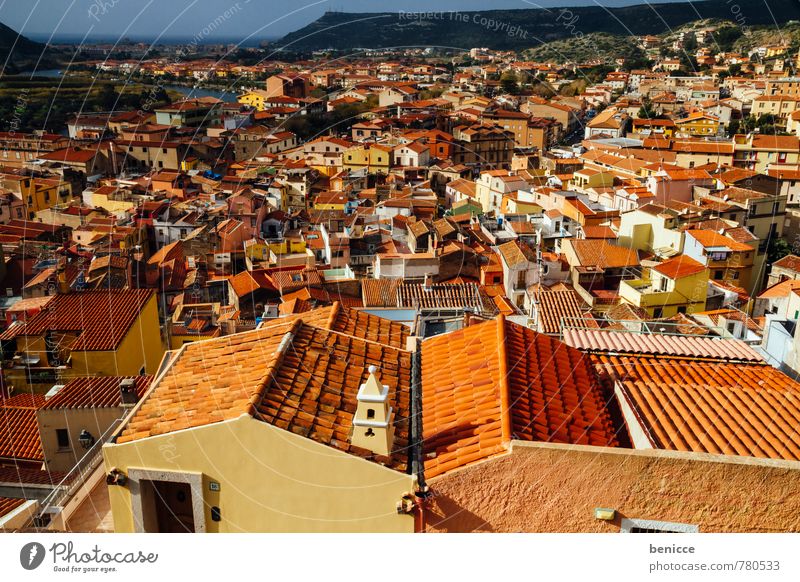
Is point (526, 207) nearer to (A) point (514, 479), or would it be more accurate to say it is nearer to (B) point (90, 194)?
(B) point (90, 194)

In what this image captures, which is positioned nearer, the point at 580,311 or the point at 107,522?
the point at 107,522

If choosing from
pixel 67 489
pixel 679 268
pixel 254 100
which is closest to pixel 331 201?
pixel 679 268

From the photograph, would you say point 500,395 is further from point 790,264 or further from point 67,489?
point 790,264

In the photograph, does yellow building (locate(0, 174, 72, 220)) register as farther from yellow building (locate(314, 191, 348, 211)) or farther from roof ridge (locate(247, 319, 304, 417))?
roof ridge (locate(247, 319, 304, 417))

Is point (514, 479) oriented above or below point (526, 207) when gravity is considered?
above

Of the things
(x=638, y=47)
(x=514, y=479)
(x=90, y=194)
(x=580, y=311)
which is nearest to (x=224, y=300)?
(x=580, y=311)

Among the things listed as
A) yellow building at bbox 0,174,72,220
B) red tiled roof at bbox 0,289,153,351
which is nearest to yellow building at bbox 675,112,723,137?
yellow building at bbox 0,174,72,220
